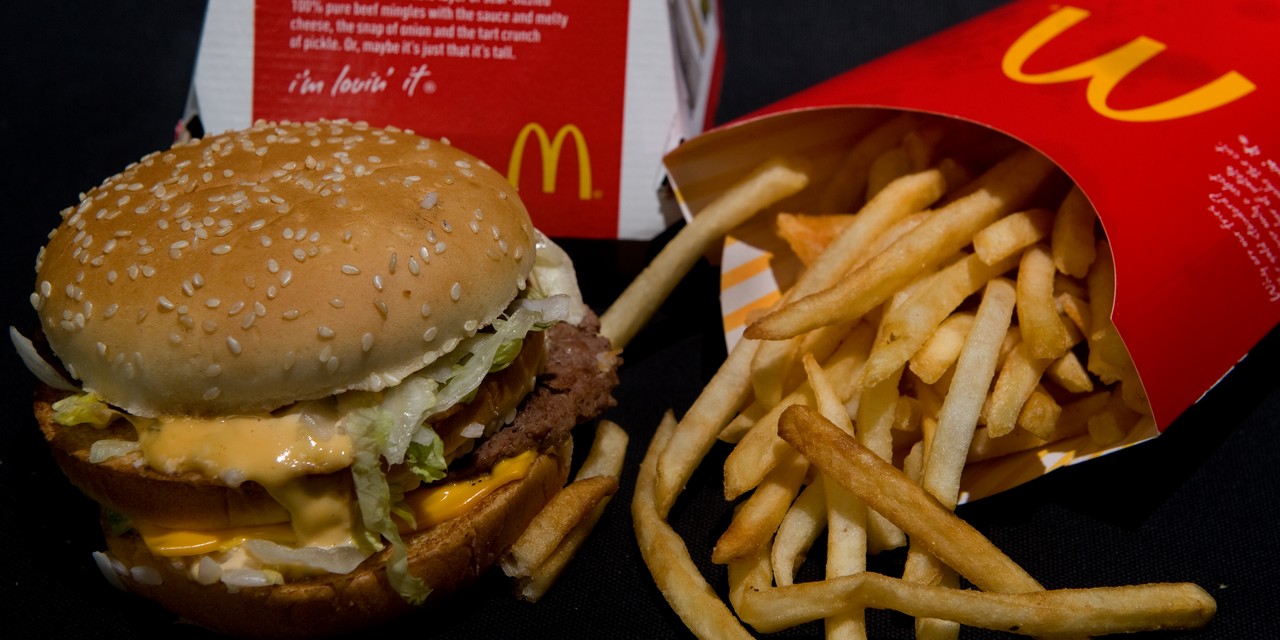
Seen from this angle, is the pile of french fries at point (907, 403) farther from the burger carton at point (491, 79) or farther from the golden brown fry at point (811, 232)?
the burger carton at point (491, 79)

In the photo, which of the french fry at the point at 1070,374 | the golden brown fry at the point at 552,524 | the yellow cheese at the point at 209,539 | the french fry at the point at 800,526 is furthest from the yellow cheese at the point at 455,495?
the french fry at the point at 1070,374

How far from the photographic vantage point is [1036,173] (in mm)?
2447

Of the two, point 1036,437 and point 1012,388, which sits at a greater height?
point 1012,388

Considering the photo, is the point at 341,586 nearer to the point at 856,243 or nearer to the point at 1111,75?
the point at 856,243

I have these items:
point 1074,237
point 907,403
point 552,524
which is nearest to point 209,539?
point 552,524

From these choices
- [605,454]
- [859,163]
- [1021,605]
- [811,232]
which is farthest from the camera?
[859,163]

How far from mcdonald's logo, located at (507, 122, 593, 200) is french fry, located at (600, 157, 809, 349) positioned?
60 cm

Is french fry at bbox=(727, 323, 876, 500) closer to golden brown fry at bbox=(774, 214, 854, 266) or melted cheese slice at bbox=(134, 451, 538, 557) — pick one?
golden brown fry at bbox=(774, 214, 854, 266)

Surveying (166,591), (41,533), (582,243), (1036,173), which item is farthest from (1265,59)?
(41,533)

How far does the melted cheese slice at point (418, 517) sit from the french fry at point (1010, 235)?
1.10 m

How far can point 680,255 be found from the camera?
264cm

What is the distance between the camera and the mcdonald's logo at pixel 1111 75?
7.82 ft

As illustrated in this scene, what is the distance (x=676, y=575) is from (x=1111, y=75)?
1.64m

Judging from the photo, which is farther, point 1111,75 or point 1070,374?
point 1111,75
